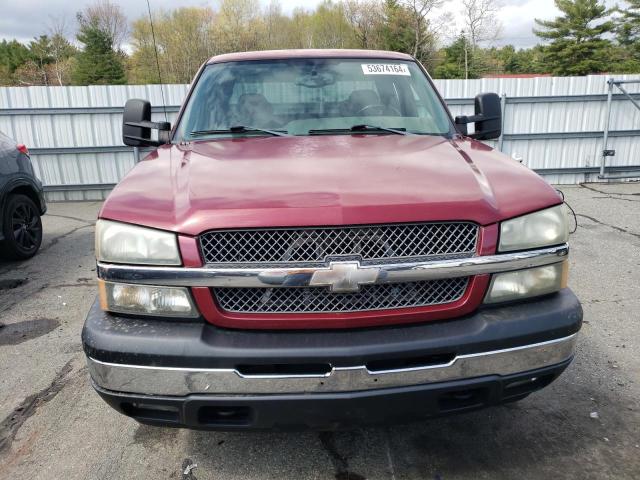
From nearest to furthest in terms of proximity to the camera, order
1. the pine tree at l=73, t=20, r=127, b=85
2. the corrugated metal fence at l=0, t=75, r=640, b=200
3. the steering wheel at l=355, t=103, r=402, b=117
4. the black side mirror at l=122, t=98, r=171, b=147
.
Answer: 1. the steering wheel at l=355, t=103, r=402, b=117
2. the black side mirror at l=122, t=98, r=171, b=147
3. the corrugated metal fence at l=0, t=75, r=640, b=200
4. the pine tree at l=73, t=20, r=127, b=85

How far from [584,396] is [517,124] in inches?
365

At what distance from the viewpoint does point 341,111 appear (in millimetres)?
3025

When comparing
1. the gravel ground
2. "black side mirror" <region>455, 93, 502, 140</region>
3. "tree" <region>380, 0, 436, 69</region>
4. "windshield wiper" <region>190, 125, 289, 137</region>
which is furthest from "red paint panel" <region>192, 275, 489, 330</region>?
"tree" <region>380, 0, 436, 69</region>

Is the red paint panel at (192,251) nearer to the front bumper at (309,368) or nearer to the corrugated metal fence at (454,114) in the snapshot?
the front bumper at (309,368)

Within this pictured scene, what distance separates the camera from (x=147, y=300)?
1.85 metres

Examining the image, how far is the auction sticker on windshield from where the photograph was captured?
3312 millimetres

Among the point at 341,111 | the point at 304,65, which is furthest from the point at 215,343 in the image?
the point at 304,65

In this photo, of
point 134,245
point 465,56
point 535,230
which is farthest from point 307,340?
point 465,56

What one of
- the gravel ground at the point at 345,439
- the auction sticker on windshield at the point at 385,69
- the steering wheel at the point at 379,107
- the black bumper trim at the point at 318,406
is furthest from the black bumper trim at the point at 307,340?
the auction sticker on windshield at the point at 385,69

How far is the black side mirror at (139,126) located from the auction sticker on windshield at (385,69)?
1.40 meters

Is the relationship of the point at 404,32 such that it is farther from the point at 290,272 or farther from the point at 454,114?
the point at 290,272

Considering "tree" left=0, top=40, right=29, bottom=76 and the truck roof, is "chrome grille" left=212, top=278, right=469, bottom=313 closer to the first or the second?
the truck roof

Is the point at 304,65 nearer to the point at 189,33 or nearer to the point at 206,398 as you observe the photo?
the point at 206,398

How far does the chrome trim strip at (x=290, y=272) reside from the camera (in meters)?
1.76
